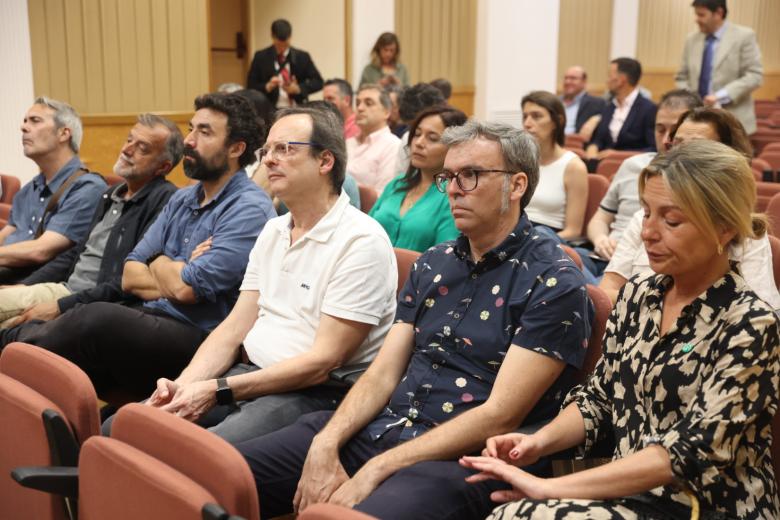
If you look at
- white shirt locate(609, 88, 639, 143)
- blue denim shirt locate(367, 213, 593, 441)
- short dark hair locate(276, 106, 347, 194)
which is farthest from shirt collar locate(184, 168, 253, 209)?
white shirt locate(609, 88, 639, 143)

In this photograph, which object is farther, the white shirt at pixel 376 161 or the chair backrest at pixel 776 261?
the white shirt at pixel 376 161

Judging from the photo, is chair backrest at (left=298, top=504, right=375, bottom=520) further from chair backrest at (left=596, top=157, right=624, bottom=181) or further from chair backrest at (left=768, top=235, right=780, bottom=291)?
chair backrest at (left=596, top=157, right=624, bottom=181)

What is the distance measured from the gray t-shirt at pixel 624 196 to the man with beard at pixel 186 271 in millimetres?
1636

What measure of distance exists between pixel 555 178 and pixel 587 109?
4294 millimetres

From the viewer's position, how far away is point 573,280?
6.61ft

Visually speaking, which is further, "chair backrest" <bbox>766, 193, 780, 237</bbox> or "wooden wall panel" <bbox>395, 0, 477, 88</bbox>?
"wooden wall panel" <bbox>395, 0, 477, 88</bbox>

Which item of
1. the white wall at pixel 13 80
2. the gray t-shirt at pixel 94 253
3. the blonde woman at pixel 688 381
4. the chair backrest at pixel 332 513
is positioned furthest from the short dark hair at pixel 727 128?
the white wall at pixel 13 80

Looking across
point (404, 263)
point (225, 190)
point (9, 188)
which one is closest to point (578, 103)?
point (9, 188)

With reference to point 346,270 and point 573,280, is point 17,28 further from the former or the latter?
point 573,280

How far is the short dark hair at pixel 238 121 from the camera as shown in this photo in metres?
3.23

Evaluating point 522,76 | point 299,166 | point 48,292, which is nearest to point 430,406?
point 299,166

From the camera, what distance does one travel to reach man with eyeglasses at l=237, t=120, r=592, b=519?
1.94 m

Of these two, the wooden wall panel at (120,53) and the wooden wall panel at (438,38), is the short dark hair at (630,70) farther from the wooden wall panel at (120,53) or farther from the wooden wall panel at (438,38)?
the wooden wall panel at (120,53)

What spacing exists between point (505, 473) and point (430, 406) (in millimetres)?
378
